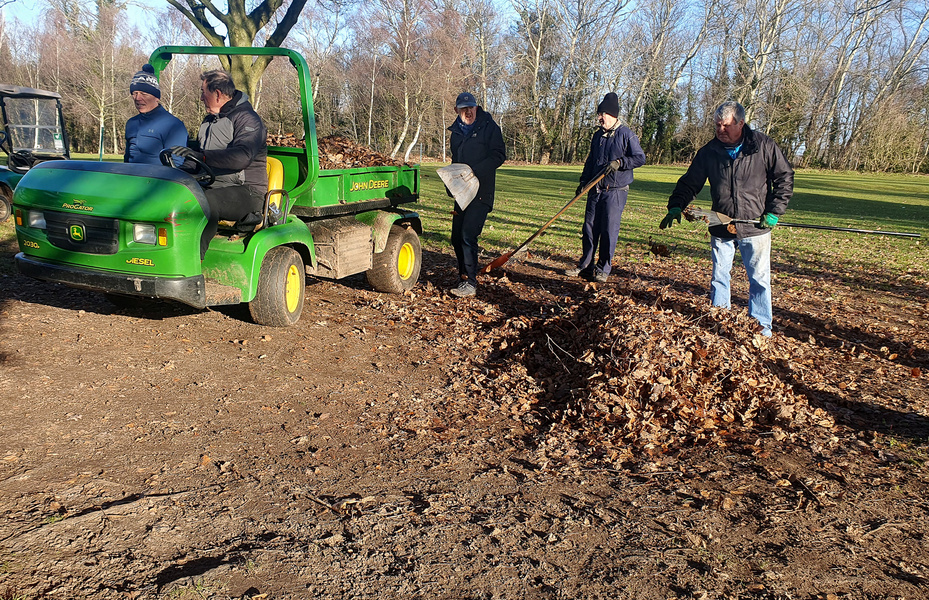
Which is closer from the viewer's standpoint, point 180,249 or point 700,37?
point 180,249

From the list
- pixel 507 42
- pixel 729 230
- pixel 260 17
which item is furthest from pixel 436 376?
pixel 507 42

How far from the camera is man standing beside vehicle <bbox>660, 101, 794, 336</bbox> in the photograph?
5.71 metres

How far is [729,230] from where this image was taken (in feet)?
19.2

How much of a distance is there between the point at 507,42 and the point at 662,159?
49.2ft

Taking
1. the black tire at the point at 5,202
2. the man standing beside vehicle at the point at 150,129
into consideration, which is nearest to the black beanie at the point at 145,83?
the man standing beside vehicle at the point at 150,129

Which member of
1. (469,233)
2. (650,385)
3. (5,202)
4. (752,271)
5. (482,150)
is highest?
(482,150)

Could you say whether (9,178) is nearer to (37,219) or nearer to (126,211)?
(37,219)

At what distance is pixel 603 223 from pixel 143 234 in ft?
17.2

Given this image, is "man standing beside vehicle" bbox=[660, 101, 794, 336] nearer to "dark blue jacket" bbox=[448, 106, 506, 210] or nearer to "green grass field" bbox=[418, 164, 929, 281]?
"dark blue jacket" bbox=[448, 106, 506, 210]

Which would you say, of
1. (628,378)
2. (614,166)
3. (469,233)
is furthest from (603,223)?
(628,378)

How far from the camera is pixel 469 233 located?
7.70m

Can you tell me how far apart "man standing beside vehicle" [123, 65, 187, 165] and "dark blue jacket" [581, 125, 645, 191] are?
15.2 feet

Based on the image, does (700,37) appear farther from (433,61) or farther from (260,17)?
(260,17)

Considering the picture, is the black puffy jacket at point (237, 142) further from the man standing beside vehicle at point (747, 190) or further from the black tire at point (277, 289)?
the man standing beside vehicle at point (747, 190)
